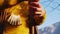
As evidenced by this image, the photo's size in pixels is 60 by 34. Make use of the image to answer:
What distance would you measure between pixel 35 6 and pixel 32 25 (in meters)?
0.11

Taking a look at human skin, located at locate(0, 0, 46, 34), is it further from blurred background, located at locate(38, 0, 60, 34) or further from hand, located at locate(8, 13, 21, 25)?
blurred background, located at locate(38, 0, 60, 34)

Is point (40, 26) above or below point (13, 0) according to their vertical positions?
below

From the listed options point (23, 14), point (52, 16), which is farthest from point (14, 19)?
point (52, 16)

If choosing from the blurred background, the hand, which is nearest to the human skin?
the hand

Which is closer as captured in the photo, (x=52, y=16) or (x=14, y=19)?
(x=14, y=19)

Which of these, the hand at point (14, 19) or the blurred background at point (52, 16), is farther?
the blurred background at point (52, 16)

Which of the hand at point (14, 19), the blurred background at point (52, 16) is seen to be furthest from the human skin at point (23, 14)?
the blurred background at point (52, 16)

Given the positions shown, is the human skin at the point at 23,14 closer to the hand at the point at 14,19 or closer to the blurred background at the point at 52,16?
the hand at the point at 14,19

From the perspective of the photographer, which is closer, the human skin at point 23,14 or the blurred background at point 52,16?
the human skin at point 23,14

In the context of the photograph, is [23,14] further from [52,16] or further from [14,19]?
[52,16]

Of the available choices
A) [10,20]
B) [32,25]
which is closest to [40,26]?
[32,25]

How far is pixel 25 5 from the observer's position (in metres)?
0.86

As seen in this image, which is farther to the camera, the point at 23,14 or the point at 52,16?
the point at 52,16

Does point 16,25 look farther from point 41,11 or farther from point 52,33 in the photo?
point 52,33
